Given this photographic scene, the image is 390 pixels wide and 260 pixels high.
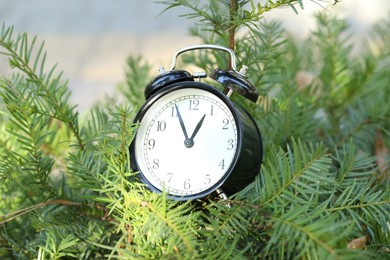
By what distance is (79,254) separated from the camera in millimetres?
491

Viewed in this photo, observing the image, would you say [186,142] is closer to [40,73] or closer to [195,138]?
[195,138]

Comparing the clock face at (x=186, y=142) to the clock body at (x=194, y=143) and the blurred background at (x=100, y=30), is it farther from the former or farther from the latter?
the blurred background at (x=100, y=30)

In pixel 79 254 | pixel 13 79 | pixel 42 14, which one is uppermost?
pixel 42 14

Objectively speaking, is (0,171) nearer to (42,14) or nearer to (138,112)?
(138,112)

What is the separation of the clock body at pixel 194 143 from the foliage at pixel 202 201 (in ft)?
0.04

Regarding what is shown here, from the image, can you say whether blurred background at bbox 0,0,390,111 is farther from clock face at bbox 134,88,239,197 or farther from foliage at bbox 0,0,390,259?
clock face at bbox 134,88,239,197

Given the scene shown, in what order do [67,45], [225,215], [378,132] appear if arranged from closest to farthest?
[225,215] < [378,132] < [67,45]

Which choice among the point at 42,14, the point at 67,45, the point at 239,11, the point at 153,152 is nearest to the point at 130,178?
the point at 153,152

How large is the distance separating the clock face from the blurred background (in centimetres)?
134

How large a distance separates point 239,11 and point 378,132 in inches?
11.0

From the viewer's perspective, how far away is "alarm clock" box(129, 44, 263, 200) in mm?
438

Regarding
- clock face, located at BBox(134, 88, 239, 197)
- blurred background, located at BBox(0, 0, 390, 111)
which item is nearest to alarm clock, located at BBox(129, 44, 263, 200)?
clock face, located at BBox(134, 88, 239, 197)

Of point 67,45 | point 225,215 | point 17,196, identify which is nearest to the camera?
point 225,215

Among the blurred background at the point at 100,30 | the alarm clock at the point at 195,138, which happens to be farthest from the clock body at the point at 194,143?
the blurred background at the point at 100,30
